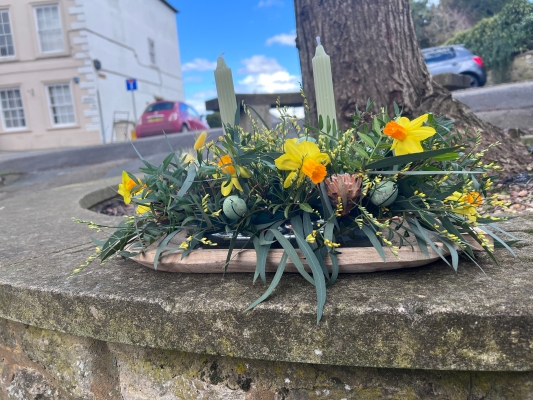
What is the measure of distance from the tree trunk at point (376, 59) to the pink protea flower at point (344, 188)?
136 centimetres

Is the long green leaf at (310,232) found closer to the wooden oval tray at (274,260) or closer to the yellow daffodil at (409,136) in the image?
the wooden oval tray at (274,260)

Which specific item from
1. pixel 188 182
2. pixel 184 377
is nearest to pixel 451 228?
pixel 188 182

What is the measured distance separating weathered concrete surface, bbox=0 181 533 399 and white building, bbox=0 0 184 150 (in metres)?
14.8

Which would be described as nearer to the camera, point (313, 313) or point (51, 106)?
point (313, 313)

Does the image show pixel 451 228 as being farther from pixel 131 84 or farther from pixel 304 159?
pixel 131 84

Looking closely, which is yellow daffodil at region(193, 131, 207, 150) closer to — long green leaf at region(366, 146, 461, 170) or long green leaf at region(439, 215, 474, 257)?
long green leaf at region(366, 146, 461, 170)

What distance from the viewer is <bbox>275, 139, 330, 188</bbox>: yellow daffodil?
0.80m

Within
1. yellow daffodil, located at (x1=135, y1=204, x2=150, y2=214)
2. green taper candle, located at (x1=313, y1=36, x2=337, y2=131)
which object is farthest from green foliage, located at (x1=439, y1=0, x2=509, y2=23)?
yellow daffodil, located at (x1=135, y1=204, x2=150, y2=214)

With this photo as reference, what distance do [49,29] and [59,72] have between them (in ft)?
5.01

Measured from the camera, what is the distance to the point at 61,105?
48.8 feet

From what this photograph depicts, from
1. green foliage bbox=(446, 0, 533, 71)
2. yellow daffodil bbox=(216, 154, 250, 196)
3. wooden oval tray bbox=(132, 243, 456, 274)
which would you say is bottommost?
wooden oval tray bbox=(132, 243, 456, 274)

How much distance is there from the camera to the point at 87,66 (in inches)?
556

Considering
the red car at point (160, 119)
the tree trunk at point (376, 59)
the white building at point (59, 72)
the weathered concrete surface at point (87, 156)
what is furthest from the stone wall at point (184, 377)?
the white building at point (59, 72)

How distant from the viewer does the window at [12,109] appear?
590 inches
